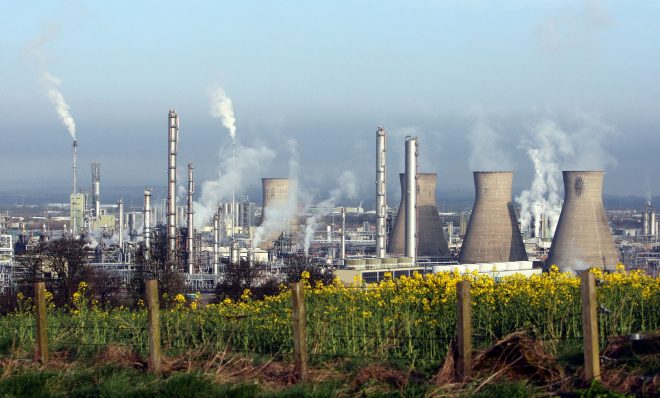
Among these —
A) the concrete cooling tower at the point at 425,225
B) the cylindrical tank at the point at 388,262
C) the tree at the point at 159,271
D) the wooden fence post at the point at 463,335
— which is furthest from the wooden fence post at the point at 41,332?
the concrete cooling tower at the point at 425,225

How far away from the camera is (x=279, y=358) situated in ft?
21.0

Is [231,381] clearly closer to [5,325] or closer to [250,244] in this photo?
[5,325]

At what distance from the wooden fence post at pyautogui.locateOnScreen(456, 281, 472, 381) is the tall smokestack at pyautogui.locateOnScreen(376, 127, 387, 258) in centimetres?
3104

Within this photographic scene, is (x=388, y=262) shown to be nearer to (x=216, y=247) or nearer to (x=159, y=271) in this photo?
(x=216, y=247)

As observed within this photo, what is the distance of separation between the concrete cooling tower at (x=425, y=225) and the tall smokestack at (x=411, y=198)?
136 cm

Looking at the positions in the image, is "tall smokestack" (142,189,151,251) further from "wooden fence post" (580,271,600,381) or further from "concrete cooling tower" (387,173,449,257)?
"wooden fence post" (580,271,600,381)

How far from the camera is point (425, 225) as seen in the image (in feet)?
127

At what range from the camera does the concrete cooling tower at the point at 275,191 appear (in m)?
41.0

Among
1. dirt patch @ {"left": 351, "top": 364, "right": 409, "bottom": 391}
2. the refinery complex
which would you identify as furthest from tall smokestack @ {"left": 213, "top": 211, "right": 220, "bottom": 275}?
dirt patch @ {"left": 351, "top": 364, "right": 409, "bottom": 391}

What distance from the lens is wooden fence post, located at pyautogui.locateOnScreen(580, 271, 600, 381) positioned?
4.98 meters

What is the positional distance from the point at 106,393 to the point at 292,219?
39.4m

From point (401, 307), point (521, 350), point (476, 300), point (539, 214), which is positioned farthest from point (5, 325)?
point (539, 214)

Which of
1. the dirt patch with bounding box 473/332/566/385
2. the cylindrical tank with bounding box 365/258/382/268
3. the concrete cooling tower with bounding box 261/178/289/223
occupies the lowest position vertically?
the dirt patch with bounding box 473/332/566/385

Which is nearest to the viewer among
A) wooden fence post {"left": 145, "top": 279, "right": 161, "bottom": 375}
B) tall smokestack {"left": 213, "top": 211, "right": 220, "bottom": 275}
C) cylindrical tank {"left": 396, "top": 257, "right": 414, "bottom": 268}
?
wooden fence post {"left": 145, "top": 279, "right": 161, "bottom": 375}
